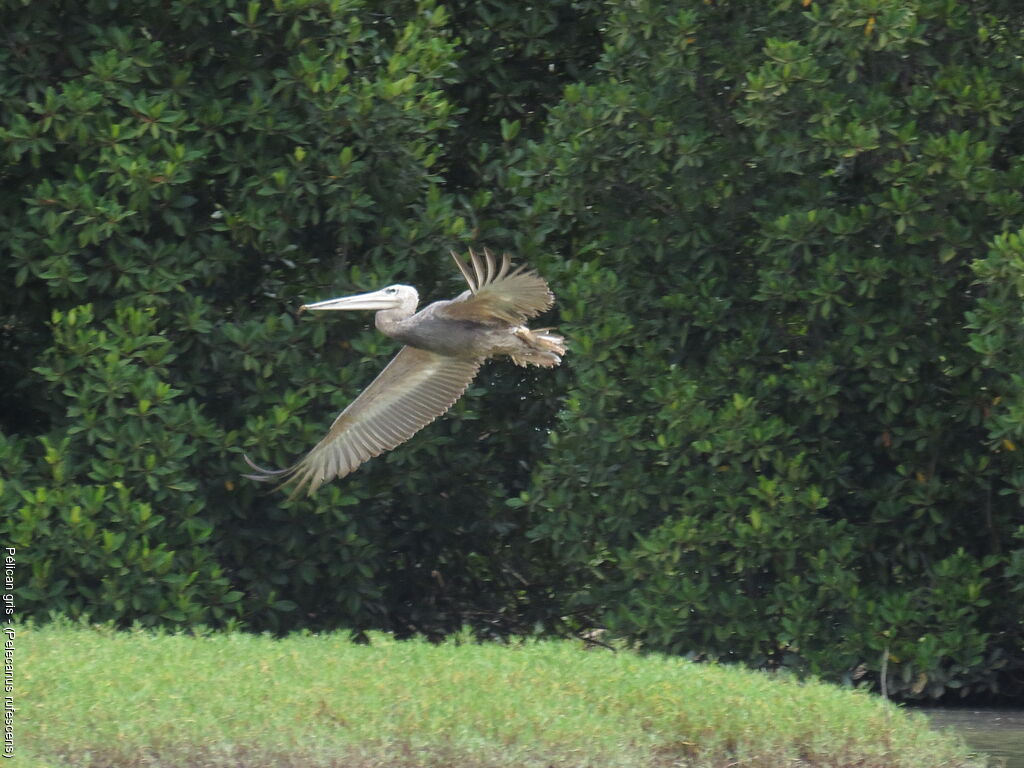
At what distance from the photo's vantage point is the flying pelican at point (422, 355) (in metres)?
8.07

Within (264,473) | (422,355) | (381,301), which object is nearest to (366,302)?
(381,301)

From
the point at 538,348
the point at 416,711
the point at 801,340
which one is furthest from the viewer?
the point at 801,340

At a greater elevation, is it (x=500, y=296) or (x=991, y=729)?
(x=500, y=296)

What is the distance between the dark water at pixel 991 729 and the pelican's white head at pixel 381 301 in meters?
3.54

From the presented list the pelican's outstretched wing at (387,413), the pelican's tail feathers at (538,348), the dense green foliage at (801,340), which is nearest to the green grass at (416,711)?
the dense green foliage at (801,340)

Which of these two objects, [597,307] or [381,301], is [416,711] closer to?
[381,301]

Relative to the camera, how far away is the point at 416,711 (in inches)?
252

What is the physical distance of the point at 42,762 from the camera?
5789 mm

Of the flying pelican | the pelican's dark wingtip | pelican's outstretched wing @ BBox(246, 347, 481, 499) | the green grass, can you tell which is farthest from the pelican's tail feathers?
the green grass

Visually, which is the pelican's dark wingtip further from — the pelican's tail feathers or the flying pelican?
the pelican's tail feathers

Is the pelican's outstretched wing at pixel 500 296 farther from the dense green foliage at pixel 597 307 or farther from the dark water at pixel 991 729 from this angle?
the dark water at pixel 991 729

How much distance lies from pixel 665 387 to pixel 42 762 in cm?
424

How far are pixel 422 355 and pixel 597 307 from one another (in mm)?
1098

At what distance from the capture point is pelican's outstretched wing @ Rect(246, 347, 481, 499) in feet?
28.3
